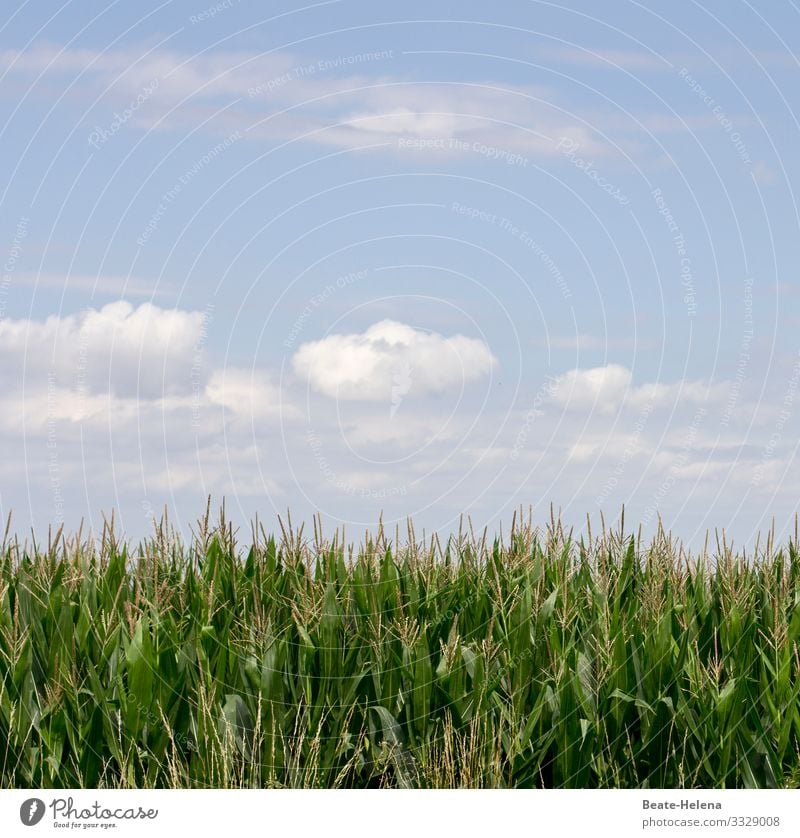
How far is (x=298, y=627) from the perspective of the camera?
7.76 metres

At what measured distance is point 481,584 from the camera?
30.4 ft

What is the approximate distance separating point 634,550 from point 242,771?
17.3ft

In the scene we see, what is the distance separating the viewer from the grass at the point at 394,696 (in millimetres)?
7078

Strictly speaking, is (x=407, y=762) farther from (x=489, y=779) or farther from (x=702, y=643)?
(x=702, y=643)

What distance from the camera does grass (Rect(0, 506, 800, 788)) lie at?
23.2 feet

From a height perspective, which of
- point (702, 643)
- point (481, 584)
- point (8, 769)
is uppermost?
point (481, 584)

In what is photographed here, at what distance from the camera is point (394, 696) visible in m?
7.48
